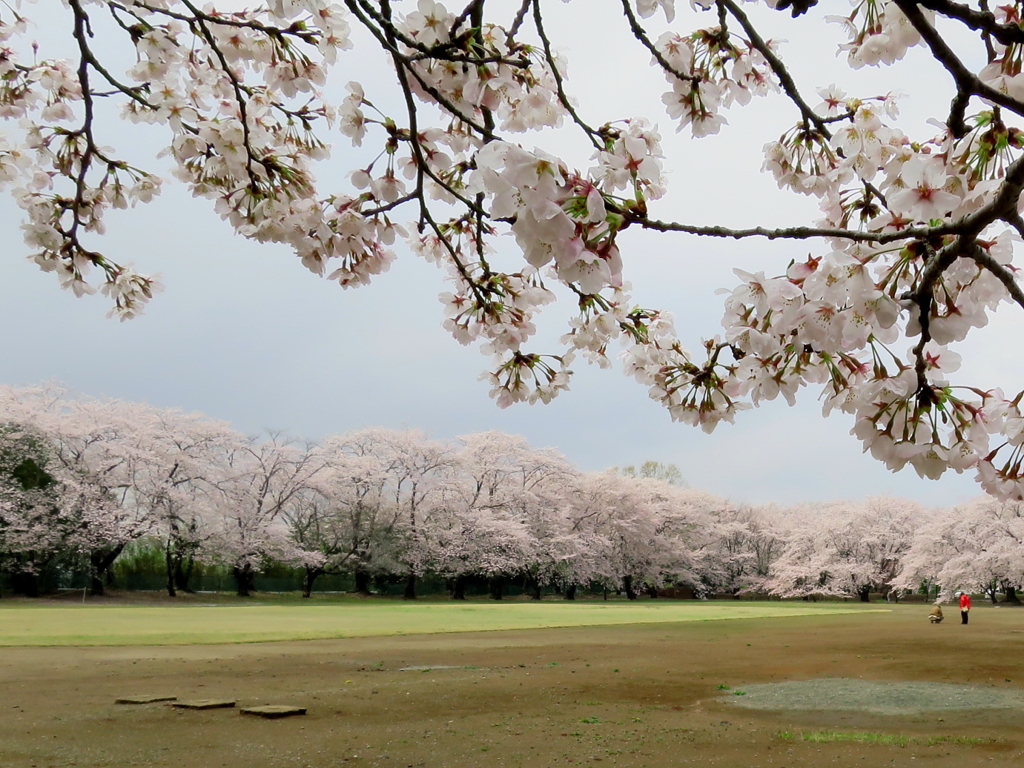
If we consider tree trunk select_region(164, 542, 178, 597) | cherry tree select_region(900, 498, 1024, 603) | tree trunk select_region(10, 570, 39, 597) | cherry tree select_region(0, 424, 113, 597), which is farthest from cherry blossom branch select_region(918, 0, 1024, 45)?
cherry tree select_region(900, 498, 1024, 603)

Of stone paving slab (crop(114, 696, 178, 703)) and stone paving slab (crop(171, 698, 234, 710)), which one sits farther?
stone paving slab (crop(114, 696, 178, 703))

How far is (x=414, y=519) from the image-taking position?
3206 cm

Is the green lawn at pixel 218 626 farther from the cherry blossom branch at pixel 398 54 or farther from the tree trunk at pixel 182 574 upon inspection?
the cherry blossom branch at pixel 398 54

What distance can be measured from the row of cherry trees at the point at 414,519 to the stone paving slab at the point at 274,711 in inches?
884

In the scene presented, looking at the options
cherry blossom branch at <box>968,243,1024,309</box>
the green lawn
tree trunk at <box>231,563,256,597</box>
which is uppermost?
cherry blossom branch at <box>968,243,1024,309</box>

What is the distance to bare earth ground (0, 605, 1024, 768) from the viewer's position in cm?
465

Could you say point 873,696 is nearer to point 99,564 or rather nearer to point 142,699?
point 142,699

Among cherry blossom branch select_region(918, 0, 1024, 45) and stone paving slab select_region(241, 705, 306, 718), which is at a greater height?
cherry blossom branch select_region(918, 0, 1024, 45)

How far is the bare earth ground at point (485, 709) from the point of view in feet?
15.3

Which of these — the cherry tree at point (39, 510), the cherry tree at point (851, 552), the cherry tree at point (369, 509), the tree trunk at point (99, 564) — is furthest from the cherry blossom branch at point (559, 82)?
the cherry tree at point (851, 552)

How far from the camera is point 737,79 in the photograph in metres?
2.97

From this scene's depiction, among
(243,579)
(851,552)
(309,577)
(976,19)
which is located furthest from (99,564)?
(851,552)

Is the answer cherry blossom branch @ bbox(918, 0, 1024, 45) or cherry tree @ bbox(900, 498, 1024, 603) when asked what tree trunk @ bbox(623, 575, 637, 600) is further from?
cherry blossom branch @ bbox(918, 0, 1024, 45)

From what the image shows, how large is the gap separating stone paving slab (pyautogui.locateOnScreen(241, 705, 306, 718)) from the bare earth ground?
0.11m
